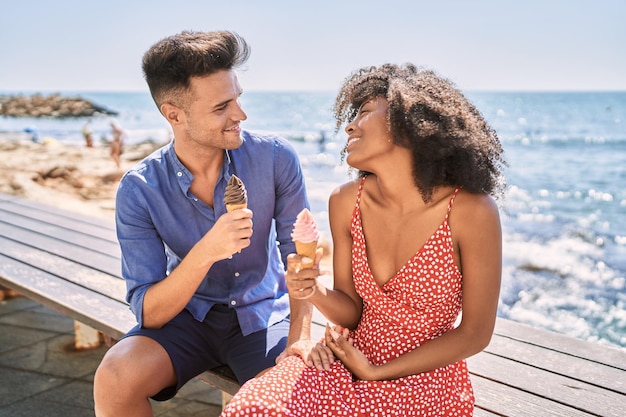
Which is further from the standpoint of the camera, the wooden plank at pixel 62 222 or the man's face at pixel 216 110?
the wooden plank at pixel 62 222

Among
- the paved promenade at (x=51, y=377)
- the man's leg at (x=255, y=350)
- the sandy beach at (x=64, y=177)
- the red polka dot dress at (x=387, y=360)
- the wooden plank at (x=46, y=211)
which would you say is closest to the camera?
the red polka dot dress at (x=387, y=360)

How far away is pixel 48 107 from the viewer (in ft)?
220

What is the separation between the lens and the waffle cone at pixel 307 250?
7.08ft

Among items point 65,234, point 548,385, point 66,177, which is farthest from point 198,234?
point 66,177

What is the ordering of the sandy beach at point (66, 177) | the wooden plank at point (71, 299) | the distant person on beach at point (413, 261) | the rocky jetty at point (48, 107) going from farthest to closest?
the rocky jetty at point (48, 107) → the sandy beach at point (66, 177) → the wooden plank at point (71, 299) → the distant person on beach at point (413, 261)

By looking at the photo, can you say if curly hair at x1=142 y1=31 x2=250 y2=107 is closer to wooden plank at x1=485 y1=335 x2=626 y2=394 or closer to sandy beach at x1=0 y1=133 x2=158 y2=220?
wooden plank at x1=485 y1=335 x2=626 y2=394

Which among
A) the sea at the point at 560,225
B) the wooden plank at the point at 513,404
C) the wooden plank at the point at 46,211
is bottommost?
the sea at the point at 560,225

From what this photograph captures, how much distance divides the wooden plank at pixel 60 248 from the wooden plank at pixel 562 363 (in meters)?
2.47

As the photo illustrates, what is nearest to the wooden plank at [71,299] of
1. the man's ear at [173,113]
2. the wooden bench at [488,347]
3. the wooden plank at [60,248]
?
the wooden bench at [488,347]

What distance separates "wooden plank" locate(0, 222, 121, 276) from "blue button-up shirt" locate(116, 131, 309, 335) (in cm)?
143

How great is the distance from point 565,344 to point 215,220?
184 centimetres

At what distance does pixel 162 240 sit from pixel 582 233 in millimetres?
12024

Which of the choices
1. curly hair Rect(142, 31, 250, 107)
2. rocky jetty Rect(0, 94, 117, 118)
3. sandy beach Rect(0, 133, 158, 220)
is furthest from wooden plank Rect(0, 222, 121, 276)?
rocky jetty Rect(0, 94, 117, 118)

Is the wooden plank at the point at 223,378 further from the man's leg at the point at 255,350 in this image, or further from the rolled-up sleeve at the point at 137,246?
the rolled-up sleeve at the point at 137,246
